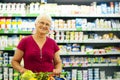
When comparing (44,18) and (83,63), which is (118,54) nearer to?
(83,63)

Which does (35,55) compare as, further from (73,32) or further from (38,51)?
(73,32)

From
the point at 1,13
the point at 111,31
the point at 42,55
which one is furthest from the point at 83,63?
the point at 42,55

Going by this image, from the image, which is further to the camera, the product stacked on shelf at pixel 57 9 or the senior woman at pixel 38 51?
the product stacked on shelf at pixel 57 9

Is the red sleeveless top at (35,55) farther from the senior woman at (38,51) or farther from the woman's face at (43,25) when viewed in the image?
the woman's face at (43,25)

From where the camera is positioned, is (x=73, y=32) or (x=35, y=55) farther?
(x=73, y=32)

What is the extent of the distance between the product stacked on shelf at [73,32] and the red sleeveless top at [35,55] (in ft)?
8.74

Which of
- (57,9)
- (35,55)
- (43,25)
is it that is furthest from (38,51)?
(57,9)

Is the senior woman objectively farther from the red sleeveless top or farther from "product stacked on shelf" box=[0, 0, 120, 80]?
"product stacked on shelf" box=[0, 0, 120, 80]

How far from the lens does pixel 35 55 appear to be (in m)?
2.81

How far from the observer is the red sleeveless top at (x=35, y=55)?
2822 millimetres

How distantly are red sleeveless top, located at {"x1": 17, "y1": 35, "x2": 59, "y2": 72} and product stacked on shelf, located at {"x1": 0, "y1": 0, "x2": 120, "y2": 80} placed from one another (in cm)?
266

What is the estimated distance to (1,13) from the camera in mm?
5461

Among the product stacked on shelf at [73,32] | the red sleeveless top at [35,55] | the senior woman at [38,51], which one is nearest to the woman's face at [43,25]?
the senior woman at [38,51]

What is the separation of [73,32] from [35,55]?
2.92 meters
